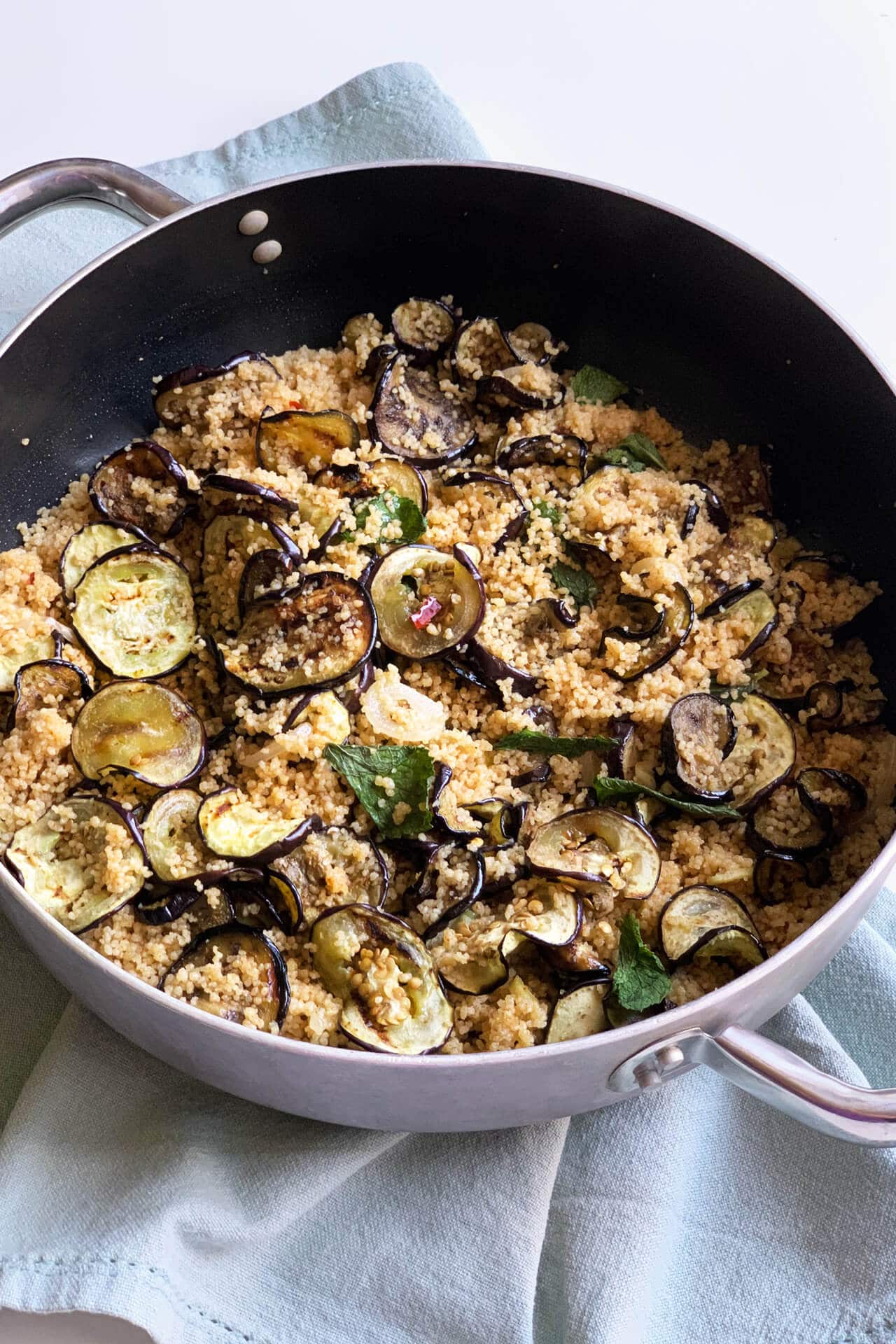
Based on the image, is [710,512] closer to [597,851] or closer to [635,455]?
[635,455]

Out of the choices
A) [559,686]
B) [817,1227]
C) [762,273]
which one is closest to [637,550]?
[559,686]

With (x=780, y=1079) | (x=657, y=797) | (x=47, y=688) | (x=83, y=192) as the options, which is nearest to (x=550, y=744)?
(x=657, y=797)

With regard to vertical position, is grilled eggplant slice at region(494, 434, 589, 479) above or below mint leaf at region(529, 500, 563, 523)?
above

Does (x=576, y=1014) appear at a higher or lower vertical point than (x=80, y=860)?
higher

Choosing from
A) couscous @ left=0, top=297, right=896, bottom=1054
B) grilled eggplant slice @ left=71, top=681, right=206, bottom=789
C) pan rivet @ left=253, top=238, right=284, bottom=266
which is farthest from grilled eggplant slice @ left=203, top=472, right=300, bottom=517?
pan rivet @ left=253, top=238, right=284, bottom=266

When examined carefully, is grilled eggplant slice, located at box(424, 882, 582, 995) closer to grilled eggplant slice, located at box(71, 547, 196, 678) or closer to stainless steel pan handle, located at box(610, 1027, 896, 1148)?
stainless steel pan handle, located at box(610, 1027, 896, 1148)

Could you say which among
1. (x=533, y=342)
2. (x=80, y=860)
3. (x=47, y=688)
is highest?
(x=533, y=342)
